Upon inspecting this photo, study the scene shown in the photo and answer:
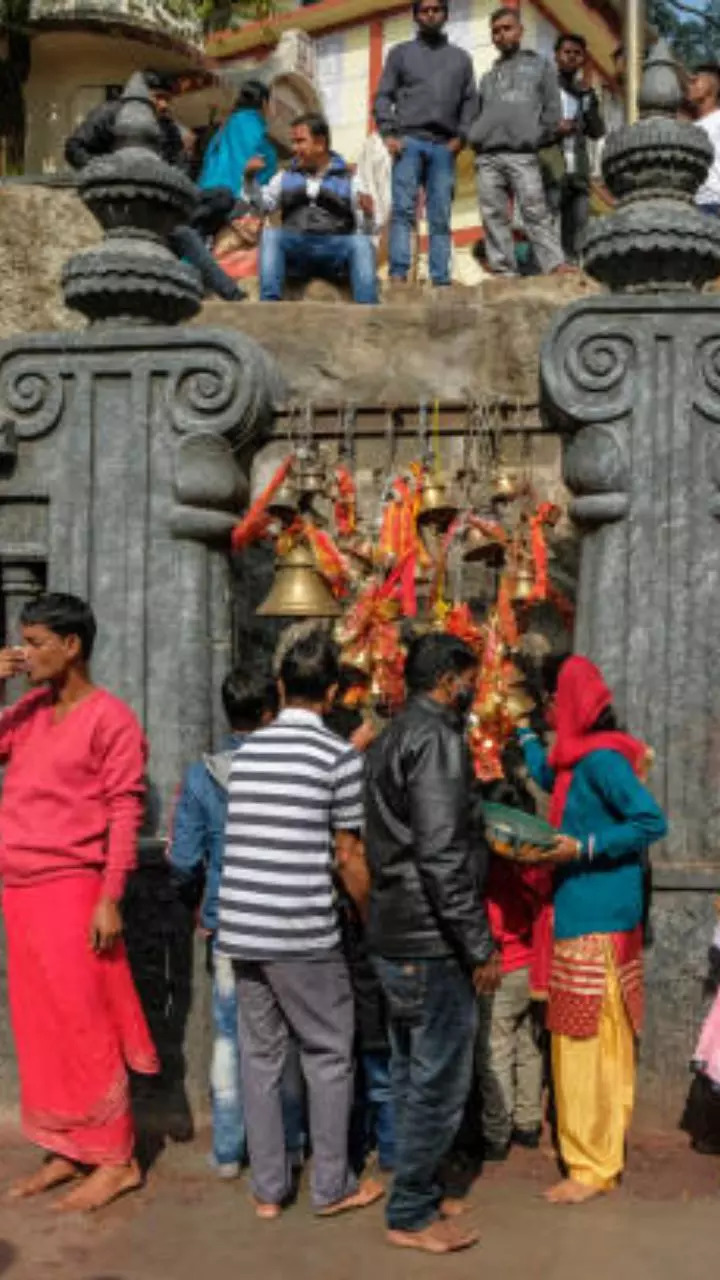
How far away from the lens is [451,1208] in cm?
419

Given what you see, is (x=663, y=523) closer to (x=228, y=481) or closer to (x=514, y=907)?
(x=514, y=907)

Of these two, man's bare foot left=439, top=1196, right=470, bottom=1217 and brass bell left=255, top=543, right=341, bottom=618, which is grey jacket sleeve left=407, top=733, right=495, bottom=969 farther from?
brass bell left=255, top=543, right=341, bottom=618

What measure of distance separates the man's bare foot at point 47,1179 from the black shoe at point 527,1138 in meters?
1.44

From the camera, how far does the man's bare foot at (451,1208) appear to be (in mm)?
4176

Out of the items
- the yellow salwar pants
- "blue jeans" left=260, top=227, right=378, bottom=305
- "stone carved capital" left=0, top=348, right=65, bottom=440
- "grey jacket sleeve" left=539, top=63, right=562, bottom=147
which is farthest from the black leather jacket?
"grey jacket sleeve" left=539, top=63, right=562, bottom=147

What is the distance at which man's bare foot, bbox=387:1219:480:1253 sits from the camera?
395 cm

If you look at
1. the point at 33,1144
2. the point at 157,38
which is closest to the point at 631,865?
the point at 33,1144

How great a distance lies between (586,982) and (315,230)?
4451mm

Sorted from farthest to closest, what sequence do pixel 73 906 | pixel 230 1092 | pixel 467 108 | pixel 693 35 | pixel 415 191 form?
pixel 693 35 → pixel 467 108 → pixel 415 191 → pixel 230 1092 → pixel 73 906

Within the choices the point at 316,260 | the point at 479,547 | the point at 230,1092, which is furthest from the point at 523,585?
the point at 316,260

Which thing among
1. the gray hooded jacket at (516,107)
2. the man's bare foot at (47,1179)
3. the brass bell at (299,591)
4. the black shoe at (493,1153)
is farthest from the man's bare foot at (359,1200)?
the gray hooded jacket at (516,107)

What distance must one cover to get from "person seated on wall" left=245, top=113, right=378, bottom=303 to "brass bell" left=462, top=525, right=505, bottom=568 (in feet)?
7.81

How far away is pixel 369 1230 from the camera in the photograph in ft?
13.5

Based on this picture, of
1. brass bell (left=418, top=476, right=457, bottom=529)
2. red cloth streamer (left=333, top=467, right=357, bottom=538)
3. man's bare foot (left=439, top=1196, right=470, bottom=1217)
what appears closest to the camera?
man's bare foot (left=439, top=1196, right=470, bottom=1217)
